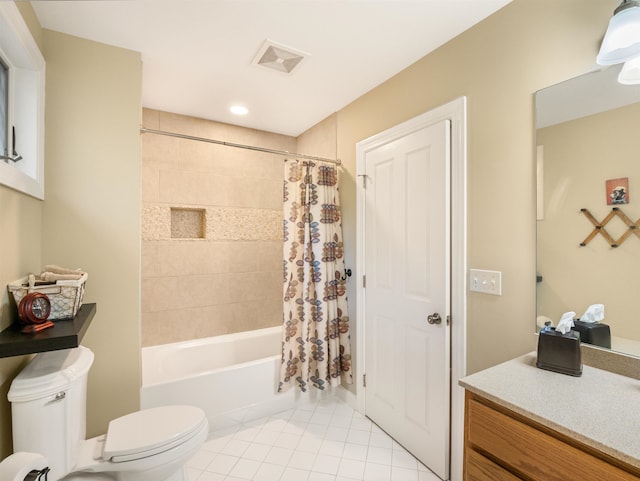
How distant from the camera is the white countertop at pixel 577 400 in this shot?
774 mm

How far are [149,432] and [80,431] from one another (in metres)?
0.28

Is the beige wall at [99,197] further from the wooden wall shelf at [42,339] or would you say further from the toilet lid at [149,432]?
the wooden wall shelf at [42,339]

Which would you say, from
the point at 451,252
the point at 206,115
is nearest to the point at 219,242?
the point at 206,115

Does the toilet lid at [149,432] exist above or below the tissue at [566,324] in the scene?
below

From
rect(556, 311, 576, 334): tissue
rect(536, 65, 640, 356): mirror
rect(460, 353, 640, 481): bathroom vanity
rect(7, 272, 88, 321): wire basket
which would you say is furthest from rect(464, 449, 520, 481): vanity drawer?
rect(7, 272, 88, 321): wire basket

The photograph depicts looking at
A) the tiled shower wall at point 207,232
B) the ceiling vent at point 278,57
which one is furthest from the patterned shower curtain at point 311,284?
the tiled shower wall at point 207,232

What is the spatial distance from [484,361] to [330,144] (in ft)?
6.64

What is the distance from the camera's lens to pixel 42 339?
108cm

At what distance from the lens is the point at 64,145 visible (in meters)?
1.66

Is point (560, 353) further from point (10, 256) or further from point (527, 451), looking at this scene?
point (10, 256)

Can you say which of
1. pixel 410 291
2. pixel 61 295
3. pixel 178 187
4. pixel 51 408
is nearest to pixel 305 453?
pixel 410 291

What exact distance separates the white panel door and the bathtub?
0.77 meters

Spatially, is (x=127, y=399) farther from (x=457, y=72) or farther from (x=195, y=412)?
(x=457, y=72)

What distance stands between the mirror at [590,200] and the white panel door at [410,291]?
463 mm
